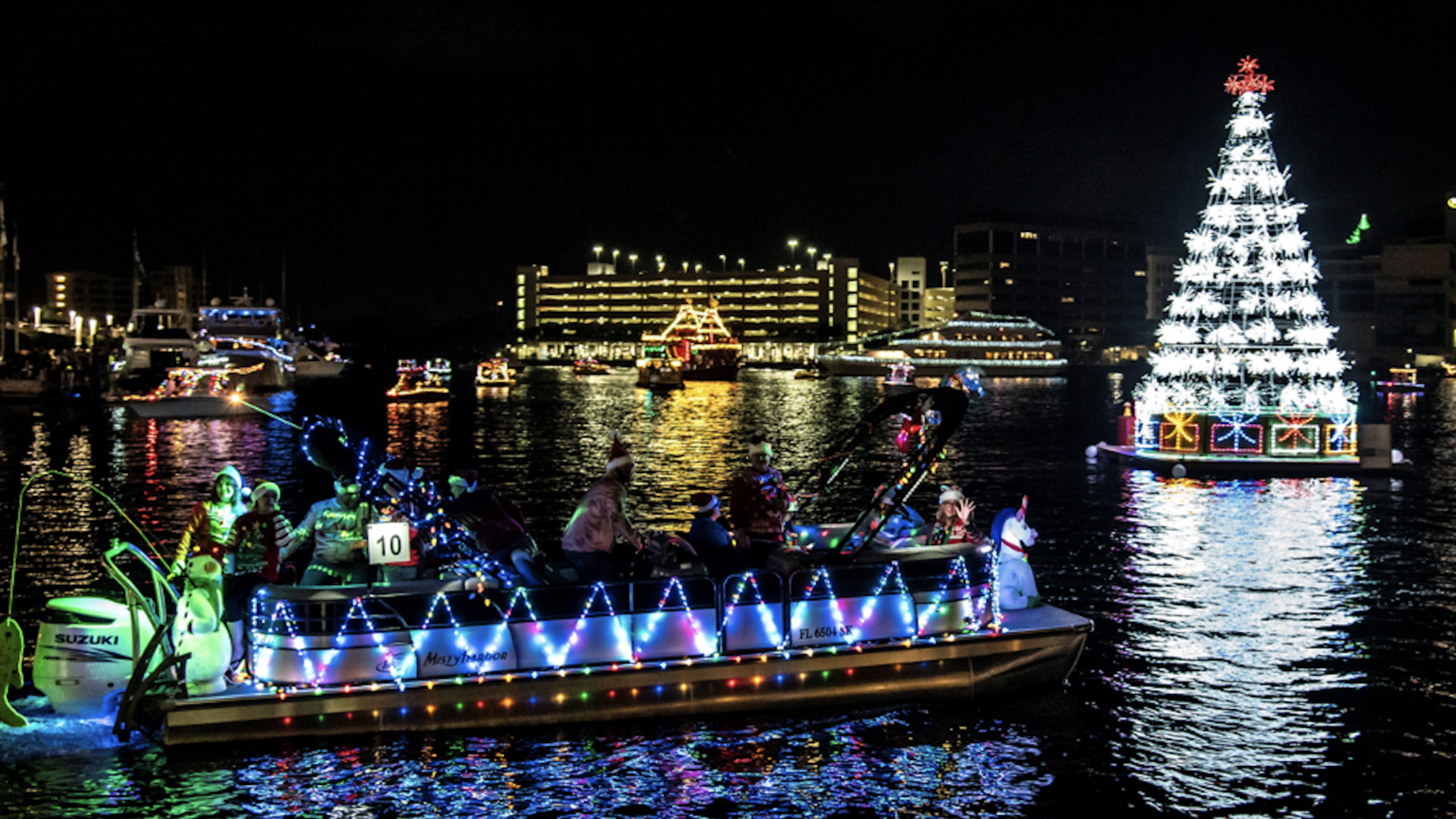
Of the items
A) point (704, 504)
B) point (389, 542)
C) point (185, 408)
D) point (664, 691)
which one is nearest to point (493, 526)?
point (389, 542)

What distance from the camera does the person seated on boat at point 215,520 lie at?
11.7 m

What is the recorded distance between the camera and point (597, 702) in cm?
1159

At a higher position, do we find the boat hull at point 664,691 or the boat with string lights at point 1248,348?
the boat with string lights at point 1248,348

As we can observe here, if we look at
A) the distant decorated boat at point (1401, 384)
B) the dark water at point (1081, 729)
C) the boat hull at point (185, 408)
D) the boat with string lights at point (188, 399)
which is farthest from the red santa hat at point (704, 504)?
the distant decorated boat at point (1401, 384)

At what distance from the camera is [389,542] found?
11422 millimetres

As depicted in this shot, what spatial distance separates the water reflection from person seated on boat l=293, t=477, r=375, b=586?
7.67 meters

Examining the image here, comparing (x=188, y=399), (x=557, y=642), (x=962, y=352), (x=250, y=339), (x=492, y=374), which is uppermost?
(x=962, y=352)

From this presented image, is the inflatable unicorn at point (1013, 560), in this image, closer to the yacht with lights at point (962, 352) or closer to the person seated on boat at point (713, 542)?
the person seated on boat at point (713, 542)

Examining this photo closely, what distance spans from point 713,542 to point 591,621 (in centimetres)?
184

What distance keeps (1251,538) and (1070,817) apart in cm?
1450

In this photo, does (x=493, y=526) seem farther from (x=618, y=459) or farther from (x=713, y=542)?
(x=713, y=542)

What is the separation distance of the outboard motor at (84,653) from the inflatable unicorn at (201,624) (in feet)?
1.82

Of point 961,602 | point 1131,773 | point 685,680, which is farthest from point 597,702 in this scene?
point 1131,773

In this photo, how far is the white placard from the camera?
11.3m
